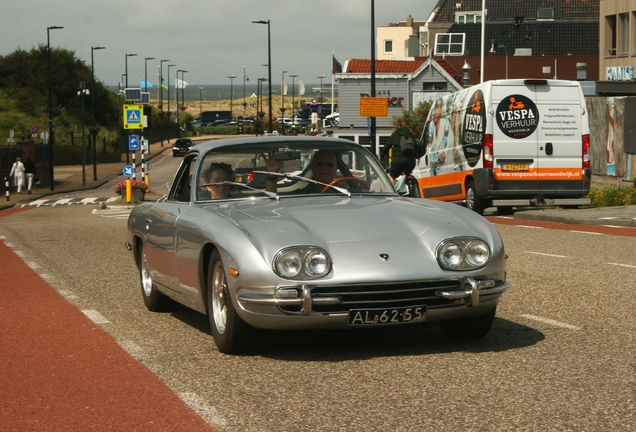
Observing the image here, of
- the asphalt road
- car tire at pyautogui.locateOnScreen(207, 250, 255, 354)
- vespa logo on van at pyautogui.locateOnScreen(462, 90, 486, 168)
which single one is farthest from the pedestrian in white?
car tire at pyautogui.locateOnScreen(207, 250, 255, 354)

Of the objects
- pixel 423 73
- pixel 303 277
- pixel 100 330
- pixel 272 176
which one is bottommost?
pixel 100 330

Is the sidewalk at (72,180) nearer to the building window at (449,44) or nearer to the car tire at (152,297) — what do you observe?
the building window at (449,44)

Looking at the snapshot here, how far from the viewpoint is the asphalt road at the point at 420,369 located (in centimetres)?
491

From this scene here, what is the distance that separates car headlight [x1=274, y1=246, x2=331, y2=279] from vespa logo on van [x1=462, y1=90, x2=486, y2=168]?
14.5 m

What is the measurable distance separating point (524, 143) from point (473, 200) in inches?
65.9

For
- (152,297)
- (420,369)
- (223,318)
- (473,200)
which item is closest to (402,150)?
(473,200)

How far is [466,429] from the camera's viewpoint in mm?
4648

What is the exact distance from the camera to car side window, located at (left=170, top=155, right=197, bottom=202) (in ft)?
26.8

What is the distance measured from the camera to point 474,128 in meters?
20.7

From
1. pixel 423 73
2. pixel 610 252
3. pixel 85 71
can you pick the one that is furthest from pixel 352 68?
pixel 610 252

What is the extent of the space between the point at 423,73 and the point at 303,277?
71.5 meters

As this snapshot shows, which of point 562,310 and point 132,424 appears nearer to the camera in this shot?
point 132,424

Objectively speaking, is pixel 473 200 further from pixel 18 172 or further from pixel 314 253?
pixel 18 172

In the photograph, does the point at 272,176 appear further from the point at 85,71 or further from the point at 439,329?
the point at 85,71
